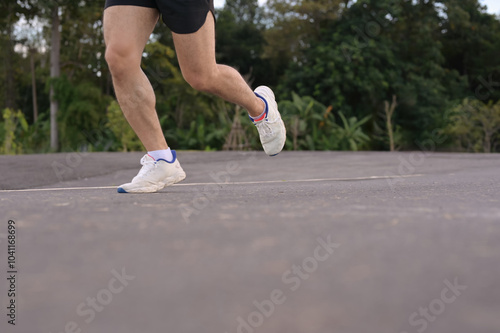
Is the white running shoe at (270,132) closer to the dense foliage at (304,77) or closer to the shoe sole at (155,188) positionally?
the shoe sole at (155,188)

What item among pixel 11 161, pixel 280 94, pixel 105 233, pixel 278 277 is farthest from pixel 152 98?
pixel 280 94

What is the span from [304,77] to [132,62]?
21.0 metres

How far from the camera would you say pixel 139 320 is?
35.0 inches

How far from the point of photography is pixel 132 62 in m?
2.36

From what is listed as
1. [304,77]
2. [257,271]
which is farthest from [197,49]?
[304,77]

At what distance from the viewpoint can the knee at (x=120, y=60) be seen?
2.32 meters

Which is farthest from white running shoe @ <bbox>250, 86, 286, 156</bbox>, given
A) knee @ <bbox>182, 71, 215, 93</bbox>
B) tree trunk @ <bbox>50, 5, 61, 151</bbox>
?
tree trunk @ <bbox>50, 5, 61, 151</bbox>

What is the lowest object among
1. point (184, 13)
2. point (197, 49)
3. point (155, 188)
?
point (155, 188)

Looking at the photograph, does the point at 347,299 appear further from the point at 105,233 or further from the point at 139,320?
the point at 105,233

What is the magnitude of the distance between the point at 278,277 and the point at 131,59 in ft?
5.33

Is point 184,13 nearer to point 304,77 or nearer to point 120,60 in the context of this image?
point 120,60

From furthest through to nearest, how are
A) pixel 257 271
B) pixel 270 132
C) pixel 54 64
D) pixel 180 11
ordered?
1. pixel 54 64
2. pixel 270 132
3. pixel 180 11
4. pixel 257 271

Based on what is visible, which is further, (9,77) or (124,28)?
(9,77)

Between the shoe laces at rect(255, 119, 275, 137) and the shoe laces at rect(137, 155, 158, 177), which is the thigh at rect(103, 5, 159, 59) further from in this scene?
the shoe laces at rect(255, 119, 275, 137)
